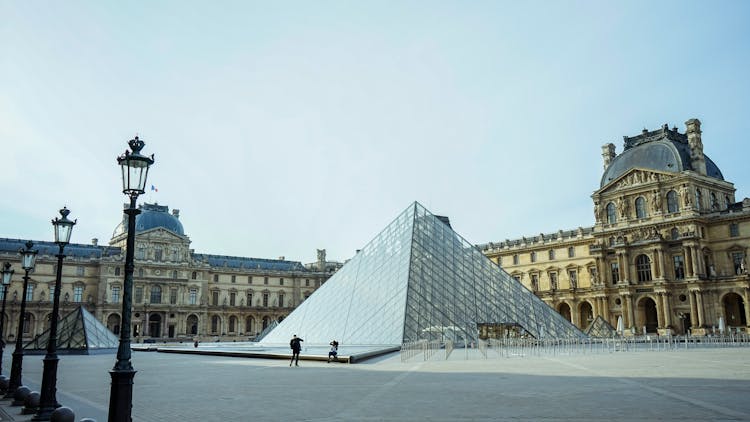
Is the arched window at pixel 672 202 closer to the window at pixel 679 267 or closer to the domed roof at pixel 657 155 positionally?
the domed roof at pixel 657 155

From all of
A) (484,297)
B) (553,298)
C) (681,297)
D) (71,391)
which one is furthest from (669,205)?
(71,391)

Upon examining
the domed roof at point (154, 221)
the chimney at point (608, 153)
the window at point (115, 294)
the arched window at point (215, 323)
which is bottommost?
the arched window at point (215, 323)

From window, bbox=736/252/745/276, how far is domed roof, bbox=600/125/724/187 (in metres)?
7.71

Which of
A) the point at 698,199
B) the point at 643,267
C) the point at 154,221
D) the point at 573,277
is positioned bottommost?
the point at 573,277

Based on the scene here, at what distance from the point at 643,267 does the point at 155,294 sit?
50579 millimetres

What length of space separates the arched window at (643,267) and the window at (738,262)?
610 cm

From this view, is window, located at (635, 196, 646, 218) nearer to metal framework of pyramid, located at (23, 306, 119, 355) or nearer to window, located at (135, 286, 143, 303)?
metal framework of pyramid, located at (23, 306, 119, 355)

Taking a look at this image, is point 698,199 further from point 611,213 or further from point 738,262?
point 611,213

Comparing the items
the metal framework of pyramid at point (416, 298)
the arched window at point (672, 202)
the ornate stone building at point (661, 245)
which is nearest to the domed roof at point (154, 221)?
the metal framework of pyramid at point (416, 298)

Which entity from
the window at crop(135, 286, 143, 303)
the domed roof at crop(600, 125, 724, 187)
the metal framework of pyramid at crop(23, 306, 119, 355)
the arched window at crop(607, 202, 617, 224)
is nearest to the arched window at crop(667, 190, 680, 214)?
the domed roof at crop(600, 125, 724, 187)

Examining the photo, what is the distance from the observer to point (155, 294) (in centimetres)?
6756

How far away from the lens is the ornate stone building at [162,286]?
62.4 metres

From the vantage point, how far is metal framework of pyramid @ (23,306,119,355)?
3118cm

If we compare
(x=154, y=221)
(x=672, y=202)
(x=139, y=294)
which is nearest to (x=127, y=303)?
(x=672, y=202)
